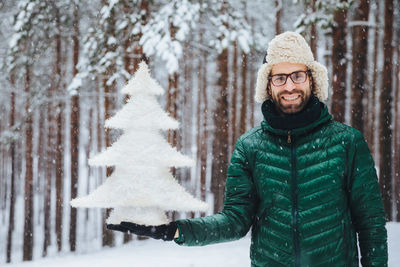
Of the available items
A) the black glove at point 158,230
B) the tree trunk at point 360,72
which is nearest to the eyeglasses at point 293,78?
the black glove at point 158,230

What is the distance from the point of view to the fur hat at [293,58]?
2.62 m

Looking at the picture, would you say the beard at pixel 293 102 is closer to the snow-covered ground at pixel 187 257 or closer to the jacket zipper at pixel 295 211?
the jacket zipper at pixel 295 211

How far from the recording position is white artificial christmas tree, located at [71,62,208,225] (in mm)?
3180

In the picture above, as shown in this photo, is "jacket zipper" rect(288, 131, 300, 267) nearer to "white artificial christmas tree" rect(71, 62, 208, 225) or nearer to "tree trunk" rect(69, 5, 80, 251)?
"white artificial christmas tree" rect(71, 62, 208, 225)

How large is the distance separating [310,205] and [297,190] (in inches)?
4.8

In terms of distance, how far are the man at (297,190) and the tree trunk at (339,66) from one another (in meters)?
7.37

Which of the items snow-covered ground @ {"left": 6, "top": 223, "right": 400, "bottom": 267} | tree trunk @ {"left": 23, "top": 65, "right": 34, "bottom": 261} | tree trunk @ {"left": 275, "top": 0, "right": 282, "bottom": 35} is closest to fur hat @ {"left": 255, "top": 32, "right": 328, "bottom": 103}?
snow-covered ground @ {"left": 6, "top": 223, "right": 400, "bottom": 267}

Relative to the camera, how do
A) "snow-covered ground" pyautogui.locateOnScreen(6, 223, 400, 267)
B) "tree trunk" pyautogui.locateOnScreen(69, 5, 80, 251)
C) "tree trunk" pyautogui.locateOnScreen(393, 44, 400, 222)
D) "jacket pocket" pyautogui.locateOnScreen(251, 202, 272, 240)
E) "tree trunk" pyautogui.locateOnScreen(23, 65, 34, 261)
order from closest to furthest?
"jacket pocket" pyautogui.locateOnScreen(251, 202, 272, 240), "snow-covered ground" pyautogui.locateOnScreen(6, 223, 400, 267), "tree trunk" pyautogui.locateOnScreen(393, 44, 400, 222), "tree trunk" pyautogui.locateOnScreen(69, 5, 80, 251), "tree trunk" pyautogui.locateOnScreen(23, 65, 34, 261)

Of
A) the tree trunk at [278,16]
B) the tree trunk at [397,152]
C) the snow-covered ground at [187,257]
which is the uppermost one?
the tree trunk at [278,16]

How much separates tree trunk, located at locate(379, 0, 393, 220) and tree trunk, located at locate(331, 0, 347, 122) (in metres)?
2.15

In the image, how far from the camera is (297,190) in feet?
7.97

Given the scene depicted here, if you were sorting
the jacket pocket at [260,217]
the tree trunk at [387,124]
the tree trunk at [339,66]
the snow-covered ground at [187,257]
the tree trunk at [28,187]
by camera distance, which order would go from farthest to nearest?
the tree trunk at [28,187] → the tree trunk at [387,124] → the tree trunk at [339,66] → the snow-covered ground at [187,257] → the jacket pocket at [260,217]

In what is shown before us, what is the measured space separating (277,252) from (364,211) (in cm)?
61

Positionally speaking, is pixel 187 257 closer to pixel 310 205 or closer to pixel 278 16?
pixel 310 205
